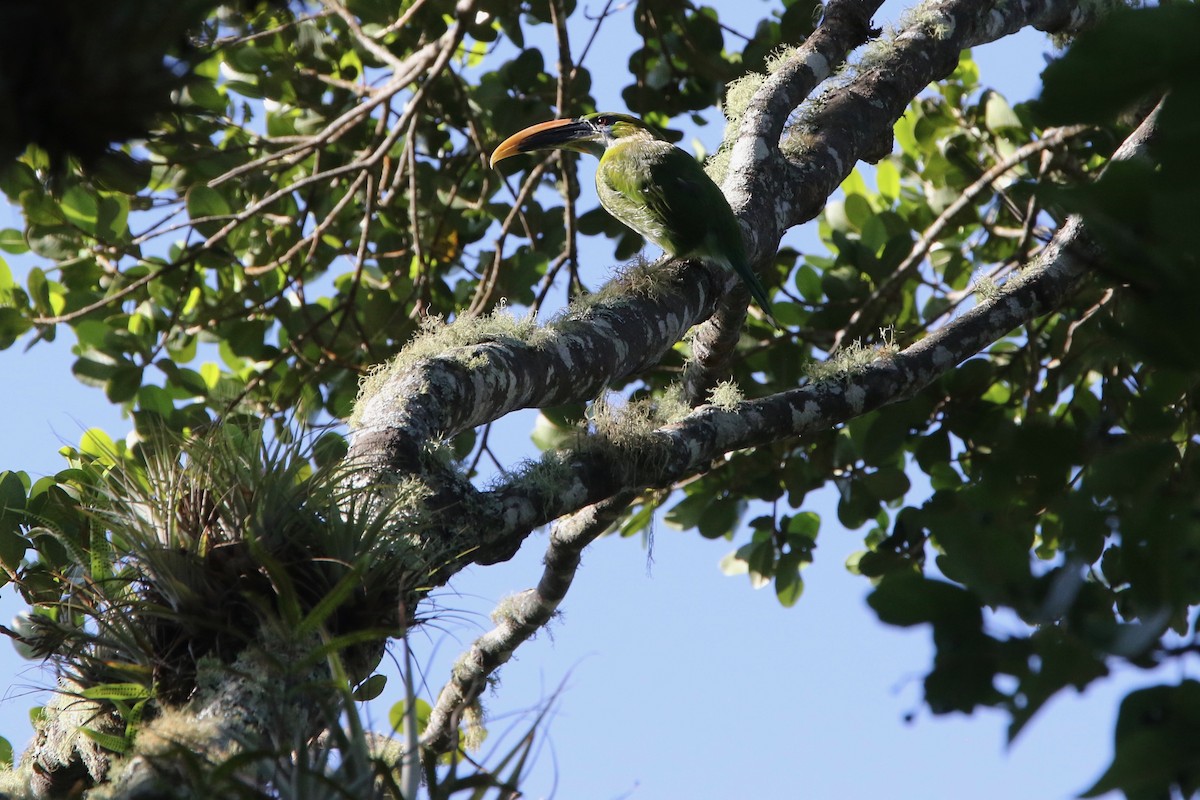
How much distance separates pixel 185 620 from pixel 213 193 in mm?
2457

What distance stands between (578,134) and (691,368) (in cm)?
118

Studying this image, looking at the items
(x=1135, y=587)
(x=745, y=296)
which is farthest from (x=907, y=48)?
(x=1135, y=587)

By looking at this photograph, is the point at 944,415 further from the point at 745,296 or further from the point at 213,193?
the point at 213,193

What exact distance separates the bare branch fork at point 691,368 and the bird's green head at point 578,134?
3.08ft

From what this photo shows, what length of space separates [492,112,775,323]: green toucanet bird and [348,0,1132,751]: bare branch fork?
0.23 ft

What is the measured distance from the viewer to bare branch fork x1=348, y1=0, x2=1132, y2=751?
6.03 feet

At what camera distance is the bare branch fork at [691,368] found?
1.84m

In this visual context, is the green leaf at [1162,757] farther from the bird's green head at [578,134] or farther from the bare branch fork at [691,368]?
the bird's green head at [578,134]

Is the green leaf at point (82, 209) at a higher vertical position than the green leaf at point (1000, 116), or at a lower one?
higher

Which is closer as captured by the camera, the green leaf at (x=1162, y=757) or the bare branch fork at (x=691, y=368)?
the green leaf at (x=1162, y=757)

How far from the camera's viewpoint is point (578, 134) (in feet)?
12.0

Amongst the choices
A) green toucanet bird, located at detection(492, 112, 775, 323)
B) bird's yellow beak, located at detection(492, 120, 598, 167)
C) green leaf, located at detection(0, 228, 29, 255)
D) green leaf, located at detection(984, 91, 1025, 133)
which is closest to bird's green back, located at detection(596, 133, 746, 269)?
green toucanet bird, located at detection(492, 112, 775, 323)

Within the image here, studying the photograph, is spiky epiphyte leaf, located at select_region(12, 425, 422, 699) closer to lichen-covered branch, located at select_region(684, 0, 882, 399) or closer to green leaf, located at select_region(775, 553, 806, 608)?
lichen-covered branch, located at select_region(684, 0, 882, 399)

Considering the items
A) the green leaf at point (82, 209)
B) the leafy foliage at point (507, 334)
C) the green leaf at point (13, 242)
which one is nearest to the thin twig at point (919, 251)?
the leafy foliage at point (507, 334)
